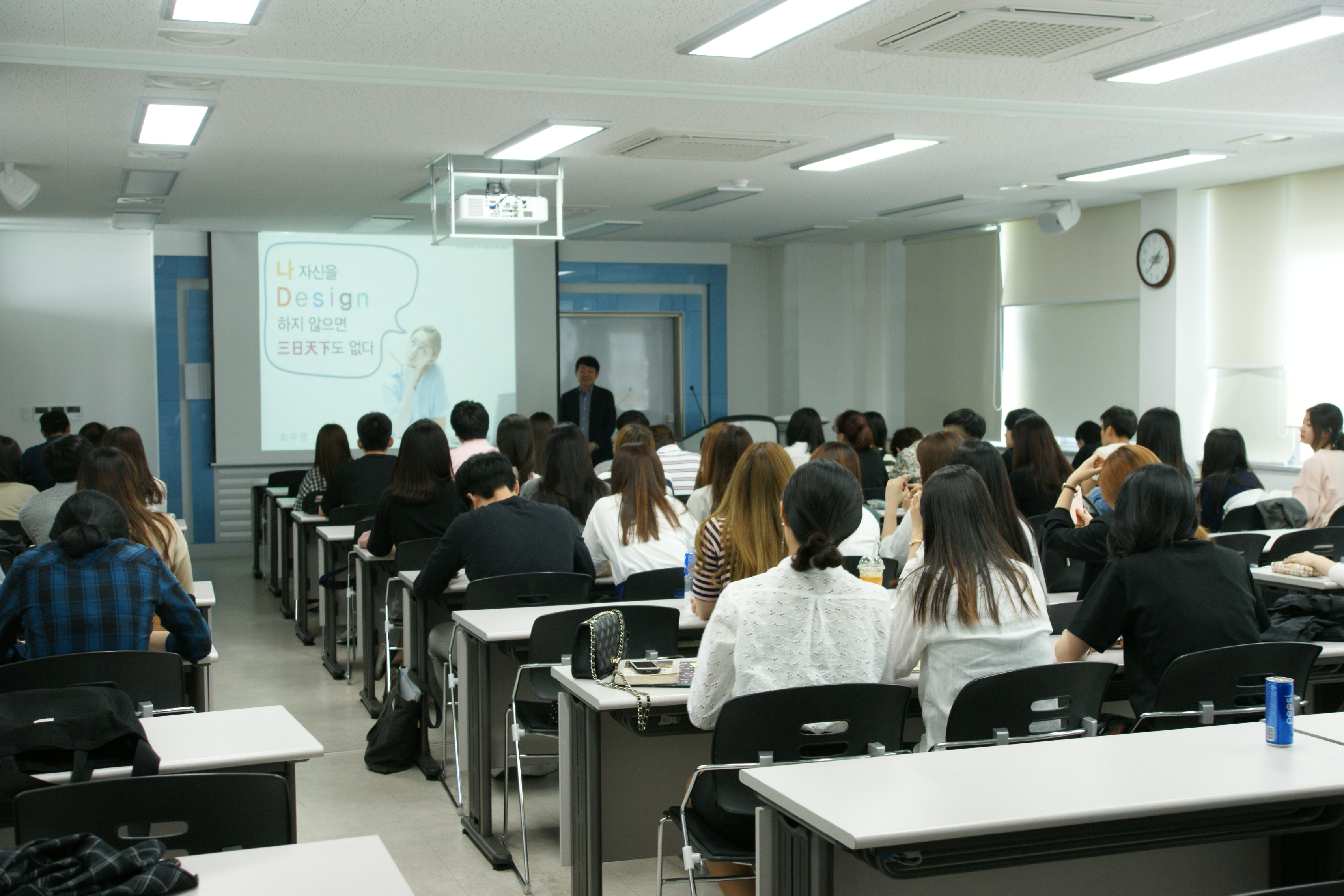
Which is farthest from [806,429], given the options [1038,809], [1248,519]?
[1038,809]

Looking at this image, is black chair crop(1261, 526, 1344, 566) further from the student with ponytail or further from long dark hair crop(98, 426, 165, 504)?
long dark hair crop(98, 426, 165, 504)

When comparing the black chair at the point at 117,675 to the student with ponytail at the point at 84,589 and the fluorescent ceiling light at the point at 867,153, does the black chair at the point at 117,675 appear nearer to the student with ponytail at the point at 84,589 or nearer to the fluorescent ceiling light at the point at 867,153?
the student with ponytail at the point at 84,589

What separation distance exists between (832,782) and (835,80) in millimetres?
3640

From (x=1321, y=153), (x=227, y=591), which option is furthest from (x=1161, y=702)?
(x=227, y=591)

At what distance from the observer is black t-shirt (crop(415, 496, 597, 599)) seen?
4.25m

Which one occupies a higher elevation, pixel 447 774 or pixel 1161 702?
pixel 1161 702

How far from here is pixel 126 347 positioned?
9945 mm

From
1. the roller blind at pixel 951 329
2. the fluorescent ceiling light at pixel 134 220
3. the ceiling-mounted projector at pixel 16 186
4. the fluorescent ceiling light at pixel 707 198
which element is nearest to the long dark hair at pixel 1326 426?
the fluorescent ceiling light at pixel 707 198

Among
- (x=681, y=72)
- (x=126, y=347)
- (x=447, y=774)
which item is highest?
(x=681, y=72)

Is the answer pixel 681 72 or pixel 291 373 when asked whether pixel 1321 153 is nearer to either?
pixel 681 72

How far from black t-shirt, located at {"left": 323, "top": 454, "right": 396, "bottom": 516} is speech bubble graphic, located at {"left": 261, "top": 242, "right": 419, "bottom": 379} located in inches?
141

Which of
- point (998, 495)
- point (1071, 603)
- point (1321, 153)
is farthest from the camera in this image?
point (1321, 153)

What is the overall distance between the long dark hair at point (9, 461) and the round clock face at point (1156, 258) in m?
7.29

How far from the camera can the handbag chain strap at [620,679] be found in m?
2.76
